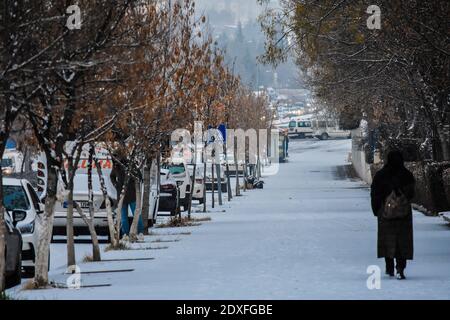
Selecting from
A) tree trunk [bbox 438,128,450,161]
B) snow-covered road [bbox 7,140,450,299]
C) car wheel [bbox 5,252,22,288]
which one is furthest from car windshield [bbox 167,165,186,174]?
car wheel [bbox 5,252,22,288]

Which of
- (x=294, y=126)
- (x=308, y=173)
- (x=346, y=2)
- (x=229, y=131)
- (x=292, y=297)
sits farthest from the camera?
(x=294, y=126)

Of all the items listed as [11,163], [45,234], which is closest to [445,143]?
[45,234]

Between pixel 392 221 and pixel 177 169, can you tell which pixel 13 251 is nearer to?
pixel 392 221

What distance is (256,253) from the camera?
22.6 m

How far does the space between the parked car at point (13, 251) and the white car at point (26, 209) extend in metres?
0.79

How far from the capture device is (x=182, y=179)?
42625 mm

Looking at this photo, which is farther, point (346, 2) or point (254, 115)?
point (254, 115)

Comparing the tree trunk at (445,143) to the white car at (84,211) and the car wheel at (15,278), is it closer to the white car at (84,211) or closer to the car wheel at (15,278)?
the white car at (84,211)

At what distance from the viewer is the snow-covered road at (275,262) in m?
16.0

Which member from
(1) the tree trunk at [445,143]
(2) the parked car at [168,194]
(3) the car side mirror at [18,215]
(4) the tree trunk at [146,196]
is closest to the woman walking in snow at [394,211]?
(3) the car side mirror at [18,215]

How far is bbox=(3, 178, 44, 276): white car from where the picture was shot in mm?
19906

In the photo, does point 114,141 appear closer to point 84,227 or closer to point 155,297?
point 84,227
